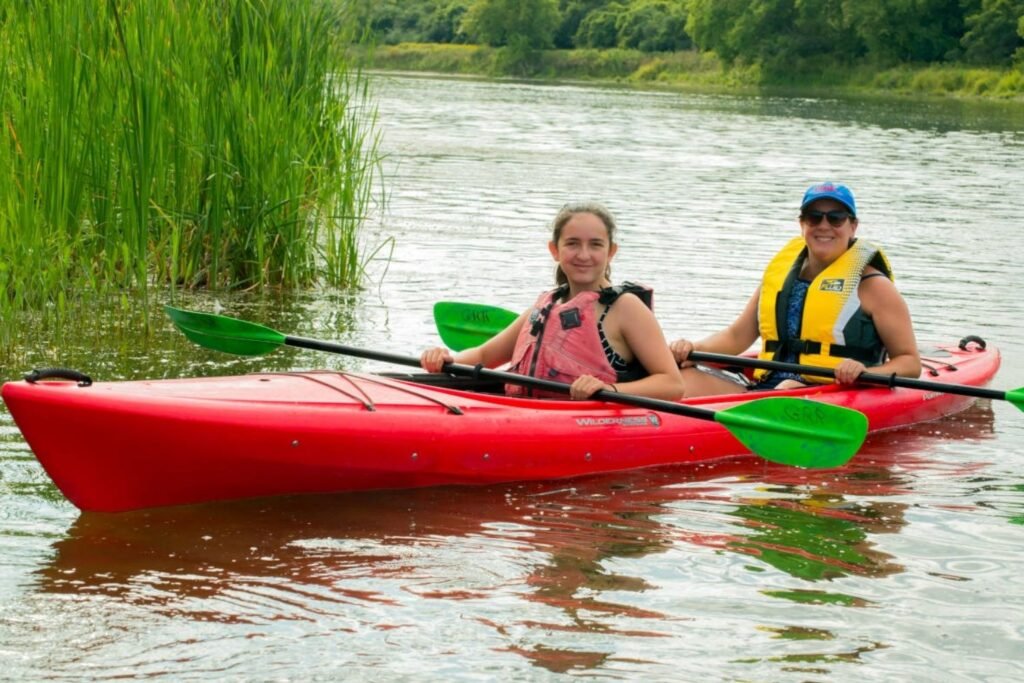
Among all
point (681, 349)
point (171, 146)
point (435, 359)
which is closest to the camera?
point (435, 359)

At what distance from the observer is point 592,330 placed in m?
5.12

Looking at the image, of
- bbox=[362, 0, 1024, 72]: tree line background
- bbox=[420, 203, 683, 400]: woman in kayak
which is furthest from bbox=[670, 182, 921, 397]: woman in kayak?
bbox=[362, 0, 1024, 72]: tree line background

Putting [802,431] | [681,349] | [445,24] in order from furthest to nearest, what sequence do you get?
1. [445,24]
2. [681,349]
3. [802,431]

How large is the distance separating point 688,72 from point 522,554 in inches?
2510

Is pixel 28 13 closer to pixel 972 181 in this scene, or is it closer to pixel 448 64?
pixel 972 181

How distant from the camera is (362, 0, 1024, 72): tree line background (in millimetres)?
51375

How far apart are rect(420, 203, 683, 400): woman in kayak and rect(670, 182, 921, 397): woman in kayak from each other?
0.84m

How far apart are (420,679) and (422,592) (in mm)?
600

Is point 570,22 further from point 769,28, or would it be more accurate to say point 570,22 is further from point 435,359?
point 435,359

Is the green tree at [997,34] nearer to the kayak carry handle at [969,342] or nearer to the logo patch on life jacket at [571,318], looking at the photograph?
the kayak carry handle at [969,342]

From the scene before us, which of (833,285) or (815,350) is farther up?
(833,285)

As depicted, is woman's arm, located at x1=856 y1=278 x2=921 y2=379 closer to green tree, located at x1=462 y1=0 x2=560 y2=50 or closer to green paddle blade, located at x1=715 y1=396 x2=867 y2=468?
green paddle blade, located at x1=715 y1=396 x2=867 y2=468

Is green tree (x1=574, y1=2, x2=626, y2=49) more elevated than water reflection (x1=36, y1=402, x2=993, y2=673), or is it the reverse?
green tree (x1=574, y1=2, x2=626, y2=49)

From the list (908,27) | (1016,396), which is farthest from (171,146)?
(908,27)
